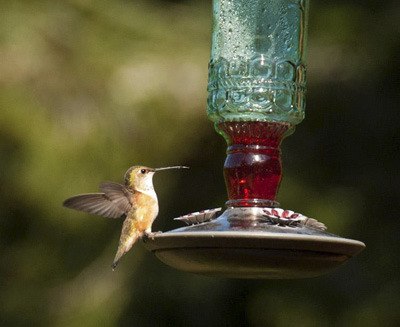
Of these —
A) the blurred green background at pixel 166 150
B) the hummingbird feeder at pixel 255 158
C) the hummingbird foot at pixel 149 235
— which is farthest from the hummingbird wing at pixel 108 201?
the blurred green background at pixel 166 150

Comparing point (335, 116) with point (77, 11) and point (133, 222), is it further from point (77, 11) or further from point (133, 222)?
point (133, 222)

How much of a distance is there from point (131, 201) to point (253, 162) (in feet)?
2.08


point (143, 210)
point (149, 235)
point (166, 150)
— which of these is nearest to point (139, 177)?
point (143, 210)

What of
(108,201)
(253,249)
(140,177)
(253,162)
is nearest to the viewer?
(253,249)

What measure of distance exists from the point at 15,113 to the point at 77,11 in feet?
2.37

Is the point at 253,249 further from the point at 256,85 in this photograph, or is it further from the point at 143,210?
the point at 143,210

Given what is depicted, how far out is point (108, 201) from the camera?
4.91 m

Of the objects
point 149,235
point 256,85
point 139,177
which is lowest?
point 149,235

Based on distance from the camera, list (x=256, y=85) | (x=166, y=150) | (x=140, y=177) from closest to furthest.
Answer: (x=256, y=85), (x=140, y=177), (x=166, y=150)

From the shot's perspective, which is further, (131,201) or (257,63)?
(131,201)

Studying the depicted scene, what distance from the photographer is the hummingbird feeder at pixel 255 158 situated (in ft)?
12.6

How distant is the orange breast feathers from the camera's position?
481cm

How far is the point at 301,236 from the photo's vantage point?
3.79 meters

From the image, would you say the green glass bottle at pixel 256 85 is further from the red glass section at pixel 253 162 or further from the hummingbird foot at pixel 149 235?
the hummingbird foot at pixel 149 235
